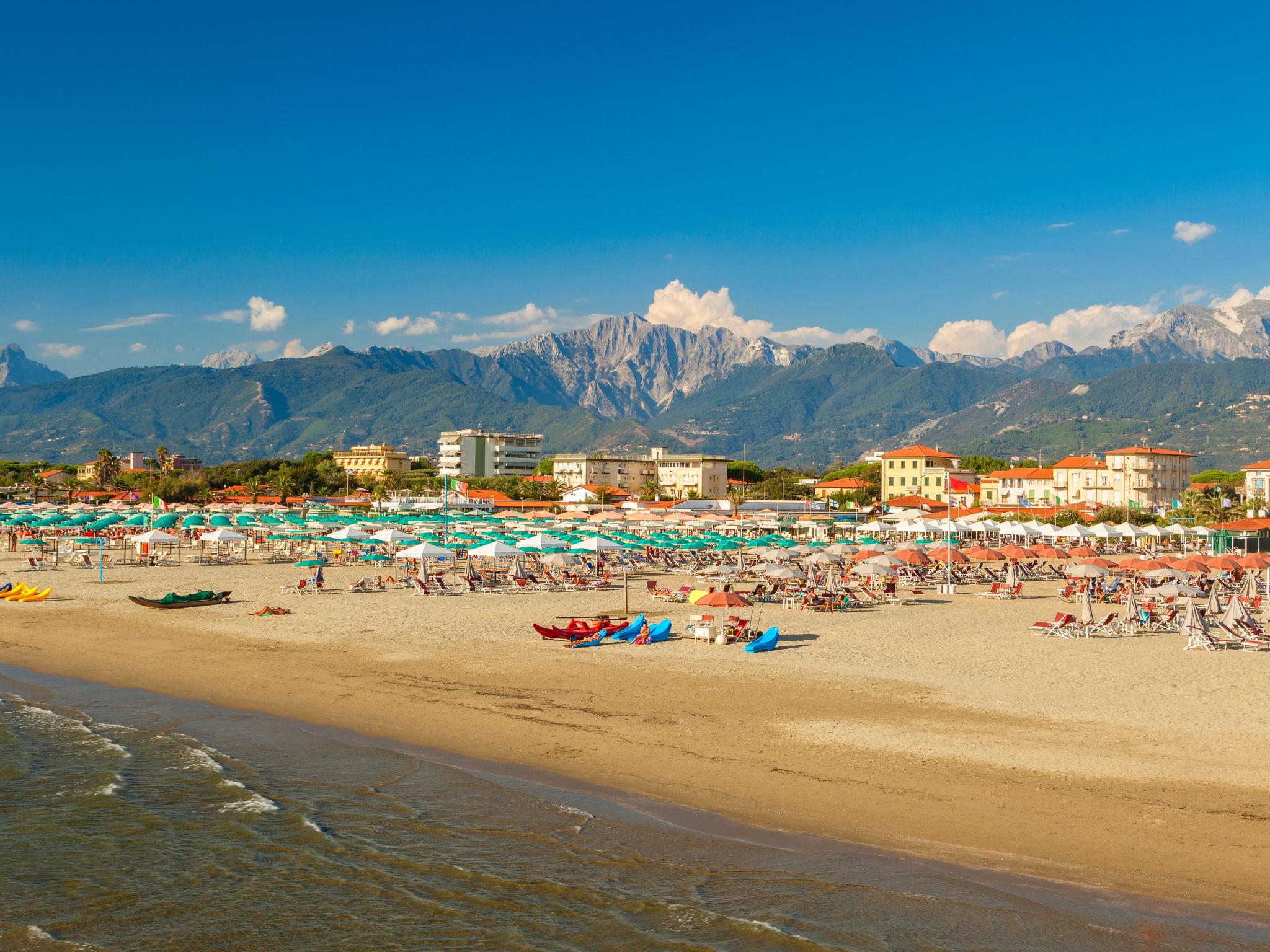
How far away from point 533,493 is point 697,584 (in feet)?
279

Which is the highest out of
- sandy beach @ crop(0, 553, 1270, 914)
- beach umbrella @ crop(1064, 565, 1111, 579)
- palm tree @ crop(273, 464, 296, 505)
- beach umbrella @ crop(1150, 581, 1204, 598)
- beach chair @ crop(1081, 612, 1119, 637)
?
palm tree @ crop(273, 464, 296, 505)

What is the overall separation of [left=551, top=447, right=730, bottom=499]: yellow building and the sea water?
12622 centimetres

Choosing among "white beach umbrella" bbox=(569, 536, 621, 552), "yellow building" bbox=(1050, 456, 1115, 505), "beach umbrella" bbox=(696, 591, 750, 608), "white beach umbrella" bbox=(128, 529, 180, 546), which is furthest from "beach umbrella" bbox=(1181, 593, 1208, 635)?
"yellow building" bbox=(1050, 456, 1115, 505)

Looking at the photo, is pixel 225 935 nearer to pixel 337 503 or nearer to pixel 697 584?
pixel 697 584

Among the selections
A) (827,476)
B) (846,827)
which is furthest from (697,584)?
(827,476)

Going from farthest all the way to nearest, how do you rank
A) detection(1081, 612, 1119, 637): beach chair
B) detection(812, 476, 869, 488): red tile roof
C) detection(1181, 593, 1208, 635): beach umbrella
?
1. detection(812, 476, 869, 488): red tile roof
2. detection(1081, 612, 1119, 637): beach chair
3. detection(1181, 593, 1208, 635): beach umbrella

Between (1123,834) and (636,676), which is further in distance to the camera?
(636,676)

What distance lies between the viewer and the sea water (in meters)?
8.35

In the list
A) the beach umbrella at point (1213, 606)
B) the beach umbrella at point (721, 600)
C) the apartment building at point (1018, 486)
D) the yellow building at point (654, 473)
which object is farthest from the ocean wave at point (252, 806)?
the yellow building at point (654, 473)

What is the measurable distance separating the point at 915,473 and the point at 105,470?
294ft

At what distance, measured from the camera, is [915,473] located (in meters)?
113

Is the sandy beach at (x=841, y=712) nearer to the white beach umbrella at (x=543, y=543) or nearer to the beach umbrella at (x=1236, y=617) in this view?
the beach umbrella at (x=1236, y=617)

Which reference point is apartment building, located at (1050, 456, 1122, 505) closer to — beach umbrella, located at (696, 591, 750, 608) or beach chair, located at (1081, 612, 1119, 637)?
beach chair, located at (1081, 612, 1119, 637)

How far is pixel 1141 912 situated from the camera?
8.38 meters
